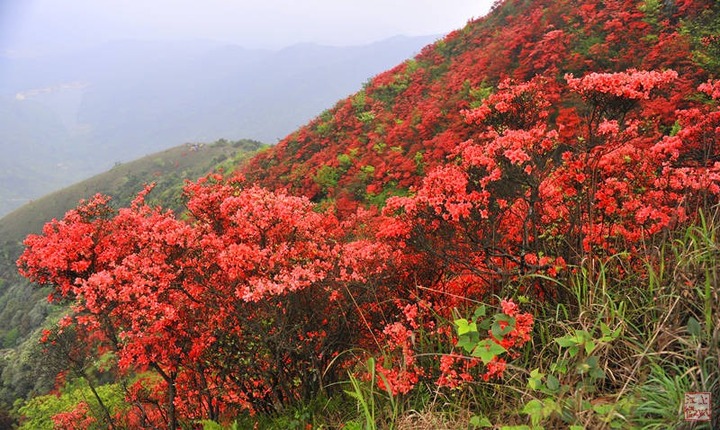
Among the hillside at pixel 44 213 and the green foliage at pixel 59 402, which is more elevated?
the hillside at pixel 44 213

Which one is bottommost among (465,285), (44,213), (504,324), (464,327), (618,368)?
(465,285)

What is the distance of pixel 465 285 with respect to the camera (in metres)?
5.25

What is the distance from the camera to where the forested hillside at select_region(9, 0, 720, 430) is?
8.24 feet

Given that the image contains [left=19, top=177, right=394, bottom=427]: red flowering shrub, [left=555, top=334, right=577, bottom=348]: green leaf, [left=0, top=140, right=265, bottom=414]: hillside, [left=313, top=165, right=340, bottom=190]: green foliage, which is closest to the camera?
[left=555, top=334, right=577, bottom=348]: green leaf

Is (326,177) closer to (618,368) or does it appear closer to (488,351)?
(488,351)

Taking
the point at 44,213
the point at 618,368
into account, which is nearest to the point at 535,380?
the point at 618,368

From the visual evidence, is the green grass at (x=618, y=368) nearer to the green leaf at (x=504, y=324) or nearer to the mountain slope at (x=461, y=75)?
the green leaf at (x=504, y=324)

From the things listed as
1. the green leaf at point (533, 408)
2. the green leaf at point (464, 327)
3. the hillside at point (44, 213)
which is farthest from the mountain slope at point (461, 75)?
the hillside at point (44, 213)

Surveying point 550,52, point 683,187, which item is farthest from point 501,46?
point 683,187

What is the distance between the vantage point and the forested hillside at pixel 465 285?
2.51m

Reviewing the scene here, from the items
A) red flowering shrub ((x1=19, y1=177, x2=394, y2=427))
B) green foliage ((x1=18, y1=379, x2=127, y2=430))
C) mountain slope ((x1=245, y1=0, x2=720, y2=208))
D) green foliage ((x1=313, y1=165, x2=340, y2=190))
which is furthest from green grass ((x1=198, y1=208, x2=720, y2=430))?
green foliage ((x1=18, y1=379, x2=127, y2=430))

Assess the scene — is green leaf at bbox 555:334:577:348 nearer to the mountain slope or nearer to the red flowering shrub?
the red flowering shrub

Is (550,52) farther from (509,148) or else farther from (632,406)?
(632,406)

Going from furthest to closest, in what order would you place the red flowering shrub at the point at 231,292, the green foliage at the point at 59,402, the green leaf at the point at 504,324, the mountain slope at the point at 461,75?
the green foliage at the point at 59,402
the mountain slope at the point at 461,75
the red flowering shrub at the point at 231,292
the green leaf at the point at 504,324
